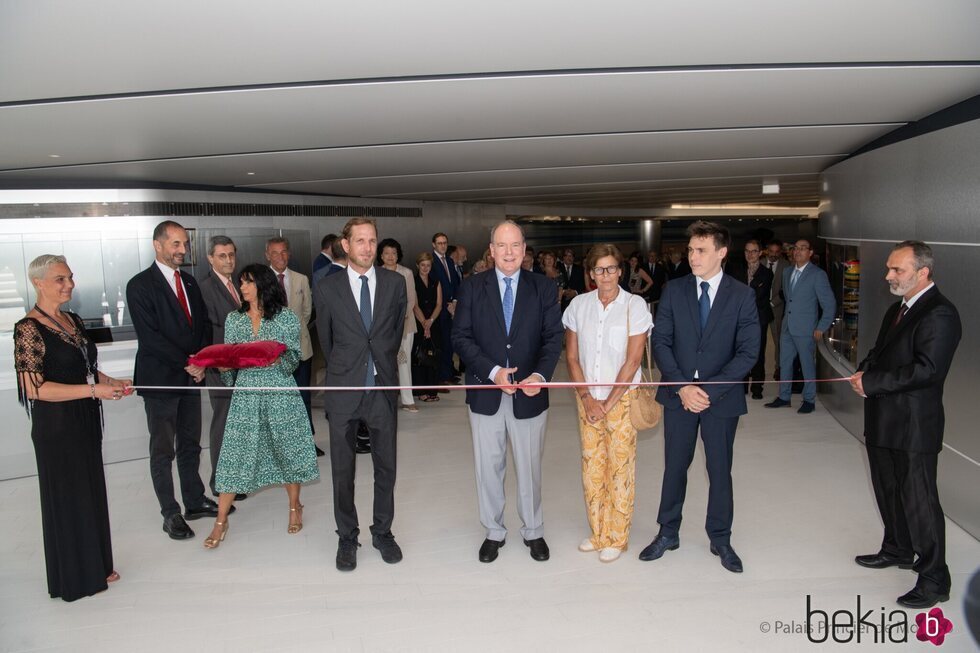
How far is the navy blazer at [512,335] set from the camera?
4.31m

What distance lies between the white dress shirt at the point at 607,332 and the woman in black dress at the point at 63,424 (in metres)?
2.59

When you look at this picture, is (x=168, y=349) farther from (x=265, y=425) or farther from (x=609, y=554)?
(x=609, y=554)

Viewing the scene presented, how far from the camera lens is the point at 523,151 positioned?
687 cm

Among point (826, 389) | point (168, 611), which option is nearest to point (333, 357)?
point (168, 611)

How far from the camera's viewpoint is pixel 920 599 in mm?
3783

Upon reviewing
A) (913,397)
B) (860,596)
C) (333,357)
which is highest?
(333,357)

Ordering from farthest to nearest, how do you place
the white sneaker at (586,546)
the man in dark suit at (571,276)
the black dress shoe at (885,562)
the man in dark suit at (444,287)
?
the man in dark suit at (571,276)
the man in dark suit at (444,287)
the white sneaker at (586,546)
the black dress shoe at (885,562)

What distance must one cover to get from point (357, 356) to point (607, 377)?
1448mm

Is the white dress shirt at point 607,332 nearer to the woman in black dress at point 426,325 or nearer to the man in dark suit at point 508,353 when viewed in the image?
the man in dark suit at point 508,353

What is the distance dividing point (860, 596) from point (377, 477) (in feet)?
8.96

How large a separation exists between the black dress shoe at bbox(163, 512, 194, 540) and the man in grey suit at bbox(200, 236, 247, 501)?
16.6 inches

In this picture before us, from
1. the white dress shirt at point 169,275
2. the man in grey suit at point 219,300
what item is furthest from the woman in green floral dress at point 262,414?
the man in grey suit at point 219,300

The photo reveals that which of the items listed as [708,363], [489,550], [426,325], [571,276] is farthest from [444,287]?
[708,363]

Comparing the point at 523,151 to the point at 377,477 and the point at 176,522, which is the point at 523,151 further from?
the point at 176,522
